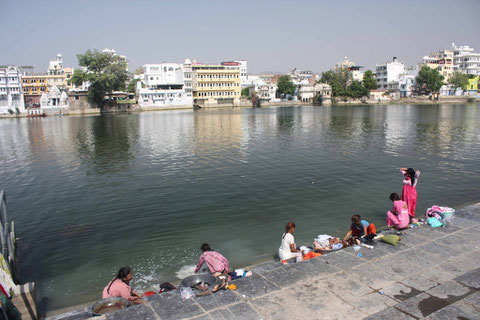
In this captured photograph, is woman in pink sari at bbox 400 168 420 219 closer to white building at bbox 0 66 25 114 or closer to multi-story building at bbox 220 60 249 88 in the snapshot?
white building at bbox 0 66 25 114

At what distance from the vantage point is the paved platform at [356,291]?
516cm

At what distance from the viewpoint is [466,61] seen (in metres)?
115

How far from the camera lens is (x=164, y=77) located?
96812 millimetres

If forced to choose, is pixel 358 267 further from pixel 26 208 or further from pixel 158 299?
pixel 26 208

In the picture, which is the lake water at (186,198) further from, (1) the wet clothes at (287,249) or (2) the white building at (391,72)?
(2) the white building at (391,72)

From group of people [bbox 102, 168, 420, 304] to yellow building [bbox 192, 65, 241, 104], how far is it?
3481 inches

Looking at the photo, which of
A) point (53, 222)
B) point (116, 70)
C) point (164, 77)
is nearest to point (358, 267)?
point (53, 222)

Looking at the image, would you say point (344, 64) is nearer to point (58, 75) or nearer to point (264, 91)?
point (264, 91)

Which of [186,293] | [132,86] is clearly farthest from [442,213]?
[132,86]

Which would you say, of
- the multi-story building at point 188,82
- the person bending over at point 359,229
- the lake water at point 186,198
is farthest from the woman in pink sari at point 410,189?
the multi-story building at point 188,82

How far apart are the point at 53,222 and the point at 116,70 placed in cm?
7515

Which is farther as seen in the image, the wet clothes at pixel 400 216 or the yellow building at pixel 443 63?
the yellow building at pixel 443 63

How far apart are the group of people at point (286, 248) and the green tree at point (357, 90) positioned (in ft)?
334

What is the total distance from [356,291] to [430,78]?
110 meters
